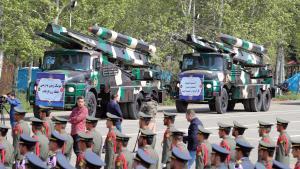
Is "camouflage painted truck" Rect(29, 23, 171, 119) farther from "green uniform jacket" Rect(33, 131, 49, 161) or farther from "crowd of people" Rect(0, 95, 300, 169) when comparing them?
"green uniform jacket" Rect(33, 131, 49, 161)

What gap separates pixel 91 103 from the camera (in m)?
27.9

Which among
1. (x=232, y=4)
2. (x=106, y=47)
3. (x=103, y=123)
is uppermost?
(x=232, y=4)

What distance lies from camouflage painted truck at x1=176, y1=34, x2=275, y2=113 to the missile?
192 centimetres

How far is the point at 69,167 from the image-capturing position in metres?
9.11

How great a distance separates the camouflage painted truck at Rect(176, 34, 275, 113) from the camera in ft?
108

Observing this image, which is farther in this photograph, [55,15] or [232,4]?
[232,4]

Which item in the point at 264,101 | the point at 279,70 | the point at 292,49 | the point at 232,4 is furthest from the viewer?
the point at 292,49

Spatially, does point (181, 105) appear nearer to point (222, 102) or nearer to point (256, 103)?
point (222, 102)

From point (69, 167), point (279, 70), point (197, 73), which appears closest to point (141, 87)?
point (197, 73)

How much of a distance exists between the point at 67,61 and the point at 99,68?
120 centimetres

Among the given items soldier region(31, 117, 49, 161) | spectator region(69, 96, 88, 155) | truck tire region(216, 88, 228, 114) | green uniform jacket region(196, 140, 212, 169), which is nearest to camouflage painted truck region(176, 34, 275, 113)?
truck tire region(216, 88, 228, 114)

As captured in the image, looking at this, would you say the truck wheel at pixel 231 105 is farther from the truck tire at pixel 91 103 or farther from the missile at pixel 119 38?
the truck tire at pixel 91 103

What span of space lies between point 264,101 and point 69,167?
28998mm

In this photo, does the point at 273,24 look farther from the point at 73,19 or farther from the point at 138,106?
the point at 138,106
